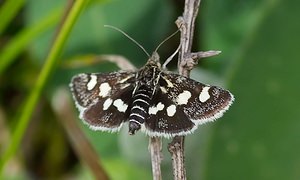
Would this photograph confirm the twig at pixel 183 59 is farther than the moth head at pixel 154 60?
No

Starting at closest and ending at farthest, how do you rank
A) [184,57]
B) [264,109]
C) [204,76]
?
1. [184,57]
2. [264,109]
3. [204,76]

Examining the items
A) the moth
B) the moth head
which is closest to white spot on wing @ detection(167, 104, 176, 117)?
the moth

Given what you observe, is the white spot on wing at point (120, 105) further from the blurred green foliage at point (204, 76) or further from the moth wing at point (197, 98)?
the blurred green foliage at point (204, 76)

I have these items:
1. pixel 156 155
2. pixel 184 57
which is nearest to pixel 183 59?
pixel 184 57

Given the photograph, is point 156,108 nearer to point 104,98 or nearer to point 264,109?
point 104,98

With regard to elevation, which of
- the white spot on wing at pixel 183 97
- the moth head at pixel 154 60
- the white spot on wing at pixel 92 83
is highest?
the moth head at pixel 154 60

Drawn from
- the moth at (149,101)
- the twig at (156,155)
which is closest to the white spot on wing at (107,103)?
the moth at (149,101)

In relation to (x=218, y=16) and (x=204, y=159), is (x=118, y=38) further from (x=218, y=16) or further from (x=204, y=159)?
(x=204, y=159)

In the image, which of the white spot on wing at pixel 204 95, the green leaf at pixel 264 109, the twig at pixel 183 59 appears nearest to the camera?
the twig at pixel 183 59
